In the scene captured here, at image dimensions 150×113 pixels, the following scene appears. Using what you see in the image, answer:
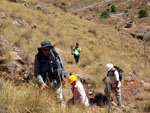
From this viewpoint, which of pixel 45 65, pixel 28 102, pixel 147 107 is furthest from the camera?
pixel 147 107

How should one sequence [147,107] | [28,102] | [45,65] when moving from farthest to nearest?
1. [147,107]
2. [45,65]
3. [28,102]

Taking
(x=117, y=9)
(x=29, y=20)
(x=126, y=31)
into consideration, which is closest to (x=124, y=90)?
(x=29, y=20)

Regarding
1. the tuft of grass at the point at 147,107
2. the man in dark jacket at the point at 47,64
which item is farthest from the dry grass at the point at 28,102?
the tuft of grass at the point at 147,107

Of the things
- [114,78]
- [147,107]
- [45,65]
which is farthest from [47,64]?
[147,107]

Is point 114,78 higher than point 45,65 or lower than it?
lower

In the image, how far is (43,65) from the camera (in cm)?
322

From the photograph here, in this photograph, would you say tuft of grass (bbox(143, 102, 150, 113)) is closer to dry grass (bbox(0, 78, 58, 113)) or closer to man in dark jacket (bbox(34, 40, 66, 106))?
man in dark jacket (bbox(34, 40, 66, 106))

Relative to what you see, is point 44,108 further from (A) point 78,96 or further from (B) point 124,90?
(B) point 124,90

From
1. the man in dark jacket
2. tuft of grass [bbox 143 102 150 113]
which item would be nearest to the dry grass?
the man in dark jacket

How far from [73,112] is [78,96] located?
4.01 feet

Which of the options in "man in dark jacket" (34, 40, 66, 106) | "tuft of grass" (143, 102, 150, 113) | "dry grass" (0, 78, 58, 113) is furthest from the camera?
"tuft of grass" (143, 102, 150, 113)

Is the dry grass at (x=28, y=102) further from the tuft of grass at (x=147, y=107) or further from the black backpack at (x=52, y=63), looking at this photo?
the tuft of grass at (x=147, y=107)

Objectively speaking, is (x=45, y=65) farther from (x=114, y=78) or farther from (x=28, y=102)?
(x=114, y=78)

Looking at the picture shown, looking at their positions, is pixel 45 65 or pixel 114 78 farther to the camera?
pixel 114 78
